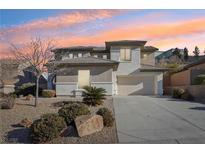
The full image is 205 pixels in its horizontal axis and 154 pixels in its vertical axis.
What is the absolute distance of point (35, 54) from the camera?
21578 millimetres

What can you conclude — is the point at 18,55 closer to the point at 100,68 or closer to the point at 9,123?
the point at 100,68

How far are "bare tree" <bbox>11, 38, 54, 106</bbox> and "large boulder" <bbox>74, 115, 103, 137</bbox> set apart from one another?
8885 mm

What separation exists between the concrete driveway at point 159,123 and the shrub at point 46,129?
2.23 metres

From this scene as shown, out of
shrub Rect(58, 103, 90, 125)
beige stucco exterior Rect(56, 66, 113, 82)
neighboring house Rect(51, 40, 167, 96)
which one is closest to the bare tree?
neighboring house Rect(51, 40, 167, 96)

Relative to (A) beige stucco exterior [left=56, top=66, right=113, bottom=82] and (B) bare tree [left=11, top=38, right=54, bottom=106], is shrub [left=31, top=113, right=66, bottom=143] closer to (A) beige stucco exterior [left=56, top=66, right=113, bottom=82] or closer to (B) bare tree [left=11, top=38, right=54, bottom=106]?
(B) bare tree [left=11, top=38, right=54, bottom=106]

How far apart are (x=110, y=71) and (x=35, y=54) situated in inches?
258

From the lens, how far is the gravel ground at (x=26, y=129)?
12156 mm

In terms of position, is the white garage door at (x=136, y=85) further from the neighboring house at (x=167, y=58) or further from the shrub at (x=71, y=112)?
the neighboring house at (x=167, y=58)

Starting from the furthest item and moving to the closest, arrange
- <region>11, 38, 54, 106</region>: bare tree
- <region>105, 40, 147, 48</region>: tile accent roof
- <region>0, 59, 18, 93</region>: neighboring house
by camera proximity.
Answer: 1. <region>0, 59, 18, 93</region>: neighboring house
2. <region>105, 40, 147, 48</region>: tile accent roof
3. <region>11, 38, 54, 106</region>: bare tree

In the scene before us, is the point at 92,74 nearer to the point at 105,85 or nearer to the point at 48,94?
the point at 105,85

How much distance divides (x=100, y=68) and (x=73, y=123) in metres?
12.9

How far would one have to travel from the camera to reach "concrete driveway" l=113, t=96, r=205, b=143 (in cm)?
1164

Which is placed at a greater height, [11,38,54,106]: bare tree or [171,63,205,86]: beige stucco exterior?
[11,38,54,106]: bare tree

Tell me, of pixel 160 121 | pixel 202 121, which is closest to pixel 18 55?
pixel 160 121
